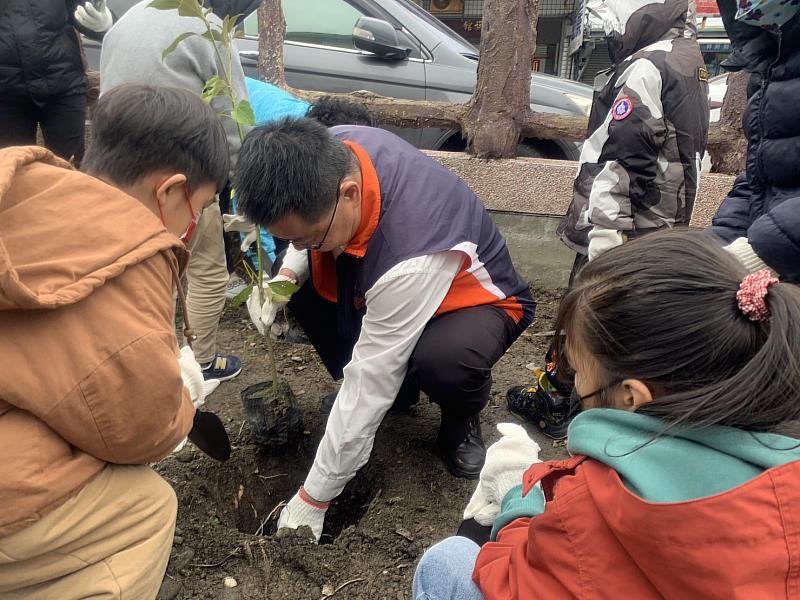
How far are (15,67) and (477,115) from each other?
2.19 m

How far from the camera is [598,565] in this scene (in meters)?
0.83

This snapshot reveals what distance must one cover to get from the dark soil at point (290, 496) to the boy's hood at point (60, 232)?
98 cm

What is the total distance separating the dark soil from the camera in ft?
5.38

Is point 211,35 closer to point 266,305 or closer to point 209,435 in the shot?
point 266,305

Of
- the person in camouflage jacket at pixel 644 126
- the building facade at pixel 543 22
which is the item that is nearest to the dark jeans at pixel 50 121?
the person in camouflage jacket at pixel 644 126

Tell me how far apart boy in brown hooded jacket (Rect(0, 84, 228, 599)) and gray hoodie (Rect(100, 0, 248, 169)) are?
3.26 ft

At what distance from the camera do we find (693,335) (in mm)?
826

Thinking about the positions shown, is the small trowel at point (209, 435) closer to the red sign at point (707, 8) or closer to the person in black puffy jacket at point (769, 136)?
the person in black puffy jacket at point (769, 136)

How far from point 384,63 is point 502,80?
35.7 inches

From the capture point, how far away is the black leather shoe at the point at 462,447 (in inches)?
82.0

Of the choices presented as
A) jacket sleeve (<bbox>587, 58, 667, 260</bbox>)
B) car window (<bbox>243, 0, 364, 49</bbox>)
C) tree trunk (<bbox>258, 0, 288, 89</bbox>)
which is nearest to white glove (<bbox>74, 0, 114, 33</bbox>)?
tree trunk (<bbox>258, 0, 288, 89</bbox>)

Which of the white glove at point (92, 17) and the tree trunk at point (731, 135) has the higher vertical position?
the white glove at point (92, 17)

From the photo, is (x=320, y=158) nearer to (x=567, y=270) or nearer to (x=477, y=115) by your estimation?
(x=477, y=115)

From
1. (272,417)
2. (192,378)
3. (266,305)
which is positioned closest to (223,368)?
(272,417)
